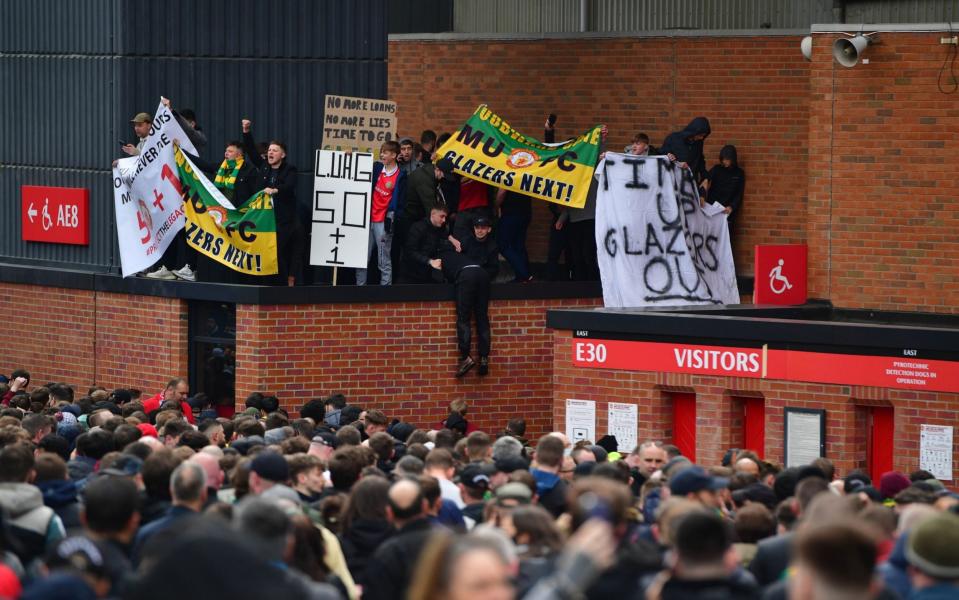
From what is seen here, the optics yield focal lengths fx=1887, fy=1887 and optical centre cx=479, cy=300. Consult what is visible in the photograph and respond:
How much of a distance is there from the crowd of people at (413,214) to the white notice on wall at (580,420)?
8.26 feet

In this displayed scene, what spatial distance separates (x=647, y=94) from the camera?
25.0 metres

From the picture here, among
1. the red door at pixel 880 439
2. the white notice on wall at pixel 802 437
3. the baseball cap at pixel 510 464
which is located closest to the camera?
the baseball cap at pixel 510 464

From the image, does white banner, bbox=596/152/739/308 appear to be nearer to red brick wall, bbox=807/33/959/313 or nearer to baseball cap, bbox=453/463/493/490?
red brick wall, bbox=807/33/959/313

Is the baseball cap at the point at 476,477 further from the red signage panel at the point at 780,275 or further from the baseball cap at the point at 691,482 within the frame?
the red signage panel at the point at 780,275

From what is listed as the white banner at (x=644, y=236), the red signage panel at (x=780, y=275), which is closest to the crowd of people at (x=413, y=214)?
the white banner at (x=644, y=236)

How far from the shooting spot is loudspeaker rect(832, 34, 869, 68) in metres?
20.4

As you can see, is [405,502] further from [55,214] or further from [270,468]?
[55,214]

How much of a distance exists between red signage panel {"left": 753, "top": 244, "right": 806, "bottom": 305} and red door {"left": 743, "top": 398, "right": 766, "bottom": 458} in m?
2.87

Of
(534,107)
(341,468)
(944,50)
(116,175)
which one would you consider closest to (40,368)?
(116,175)

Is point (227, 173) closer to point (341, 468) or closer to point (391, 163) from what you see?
point (391, 163)

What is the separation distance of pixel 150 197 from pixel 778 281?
7160mm

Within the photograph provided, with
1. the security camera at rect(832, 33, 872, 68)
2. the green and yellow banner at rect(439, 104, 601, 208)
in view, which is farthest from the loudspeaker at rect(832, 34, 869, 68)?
the green and yellow banner at rect(439, 104, 601, 208)

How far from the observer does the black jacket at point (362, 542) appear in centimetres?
945

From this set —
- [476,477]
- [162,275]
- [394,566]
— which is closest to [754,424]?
[162,275]
